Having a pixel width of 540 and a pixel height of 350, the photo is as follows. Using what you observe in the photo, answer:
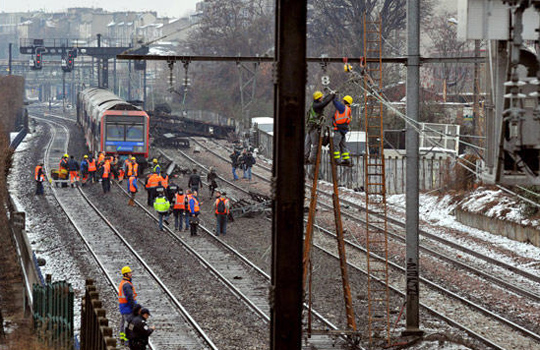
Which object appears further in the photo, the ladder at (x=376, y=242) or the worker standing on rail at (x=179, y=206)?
the worker standing on rail at (x=179, y=206)

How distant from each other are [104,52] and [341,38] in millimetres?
16398

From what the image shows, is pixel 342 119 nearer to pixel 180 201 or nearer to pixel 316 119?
pixel 316 119

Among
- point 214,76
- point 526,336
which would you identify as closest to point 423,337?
point 526,336

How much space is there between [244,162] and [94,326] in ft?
86.8

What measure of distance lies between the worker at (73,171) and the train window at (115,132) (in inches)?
104

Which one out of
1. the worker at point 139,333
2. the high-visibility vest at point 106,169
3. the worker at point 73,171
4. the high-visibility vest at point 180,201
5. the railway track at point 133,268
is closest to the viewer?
the worker at point 139,333

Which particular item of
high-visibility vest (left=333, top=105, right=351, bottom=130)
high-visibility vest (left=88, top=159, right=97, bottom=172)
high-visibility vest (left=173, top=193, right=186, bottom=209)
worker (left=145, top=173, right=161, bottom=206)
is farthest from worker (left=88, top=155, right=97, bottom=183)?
high-visibility vest (left=333, top=105, right=351, bottom=130)

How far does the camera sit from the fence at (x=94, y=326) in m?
11.4

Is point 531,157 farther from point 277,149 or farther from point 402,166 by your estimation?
point 402,166

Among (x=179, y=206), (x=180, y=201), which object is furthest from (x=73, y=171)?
(x=180, y=201)

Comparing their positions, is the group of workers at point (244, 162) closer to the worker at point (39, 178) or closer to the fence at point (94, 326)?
the worker at point (39, 178)

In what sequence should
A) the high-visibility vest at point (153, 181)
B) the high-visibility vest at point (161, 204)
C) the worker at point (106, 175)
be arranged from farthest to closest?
the worker at point (106, 175) < the high-visibility vest at point (153, 181) < the high-visibility vest at point (161, 204)

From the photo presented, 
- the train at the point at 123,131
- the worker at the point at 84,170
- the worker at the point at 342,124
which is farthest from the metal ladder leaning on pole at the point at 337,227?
the train at the point at 123,131

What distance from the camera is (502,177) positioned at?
29.1 feet
